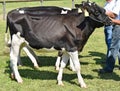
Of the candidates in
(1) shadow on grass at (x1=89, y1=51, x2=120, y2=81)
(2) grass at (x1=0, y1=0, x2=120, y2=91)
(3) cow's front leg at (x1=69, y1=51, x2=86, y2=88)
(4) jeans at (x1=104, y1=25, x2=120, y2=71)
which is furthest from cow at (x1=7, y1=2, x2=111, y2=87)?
(1) shadow on grass at (x1=89, y1=51, x2=120, y2=81)

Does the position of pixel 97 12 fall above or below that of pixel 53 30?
above

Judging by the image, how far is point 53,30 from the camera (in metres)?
6.92

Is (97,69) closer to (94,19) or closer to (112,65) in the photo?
(112,65)

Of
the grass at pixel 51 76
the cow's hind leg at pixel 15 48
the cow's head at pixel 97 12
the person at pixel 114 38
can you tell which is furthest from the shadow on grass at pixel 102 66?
the cow's hind leg at pixel 15 48

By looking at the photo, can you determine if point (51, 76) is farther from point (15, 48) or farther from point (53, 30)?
point (53, 30)

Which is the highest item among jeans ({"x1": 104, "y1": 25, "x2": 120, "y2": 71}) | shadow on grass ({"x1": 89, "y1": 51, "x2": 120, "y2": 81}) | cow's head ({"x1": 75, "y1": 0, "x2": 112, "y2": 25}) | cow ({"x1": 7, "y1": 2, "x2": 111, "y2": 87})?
cow's head ({"x1": 75, "y1": 0, "x2": 112, "y2": 25})

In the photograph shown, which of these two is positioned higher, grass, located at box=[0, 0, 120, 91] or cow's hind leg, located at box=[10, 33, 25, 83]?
cow's hind leg, located at box=[10, 33, 25, 83]

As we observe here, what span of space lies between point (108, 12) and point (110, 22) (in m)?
0.37

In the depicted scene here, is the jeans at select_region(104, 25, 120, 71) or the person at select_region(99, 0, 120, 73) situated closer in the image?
the person at select_region(99, 0, 120, 73)

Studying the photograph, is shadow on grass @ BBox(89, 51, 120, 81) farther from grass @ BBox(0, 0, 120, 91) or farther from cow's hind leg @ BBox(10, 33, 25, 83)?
cow's hind leg @ BBox(10, 33, 25, 83)

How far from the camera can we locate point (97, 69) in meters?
8.55

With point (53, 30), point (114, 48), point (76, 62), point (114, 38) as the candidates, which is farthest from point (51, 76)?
point (114, 38)

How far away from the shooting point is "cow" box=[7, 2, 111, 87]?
6.79 metres

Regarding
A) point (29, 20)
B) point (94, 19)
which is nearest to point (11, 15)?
point (29, 20)
